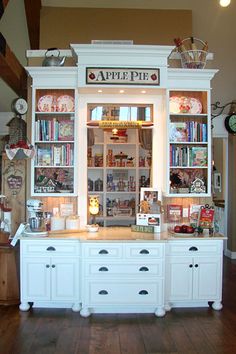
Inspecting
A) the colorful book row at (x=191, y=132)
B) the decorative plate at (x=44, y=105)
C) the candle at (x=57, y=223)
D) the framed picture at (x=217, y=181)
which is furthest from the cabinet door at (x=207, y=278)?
the framed picture at (x=217, y=181)

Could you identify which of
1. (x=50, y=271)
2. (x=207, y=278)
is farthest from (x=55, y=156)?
(x=207, y=278)

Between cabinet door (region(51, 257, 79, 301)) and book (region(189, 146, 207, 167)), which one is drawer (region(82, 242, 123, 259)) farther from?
book (region(189, 146, 207, 167))

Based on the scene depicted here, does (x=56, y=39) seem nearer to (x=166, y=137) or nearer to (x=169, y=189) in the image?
(x=166, y=137)

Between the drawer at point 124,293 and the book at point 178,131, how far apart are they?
1.64 metres

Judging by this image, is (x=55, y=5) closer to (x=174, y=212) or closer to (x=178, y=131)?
(x=178, y=131)

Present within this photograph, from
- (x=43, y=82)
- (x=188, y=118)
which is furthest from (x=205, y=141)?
(x=43, y=82)

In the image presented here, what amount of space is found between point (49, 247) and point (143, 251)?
981mm

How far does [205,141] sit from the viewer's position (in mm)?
4426

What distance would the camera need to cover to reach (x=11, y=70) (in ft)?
15.3

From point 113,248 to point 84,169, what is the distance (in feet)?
3.58

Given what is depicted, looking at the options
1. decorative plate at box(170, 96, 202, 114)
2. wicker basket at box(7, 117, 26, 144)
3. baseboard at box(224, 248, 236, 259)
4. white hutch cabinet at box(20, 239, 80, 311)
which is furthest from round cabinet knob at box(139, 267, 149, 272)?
baseboard at box(224, 248, 236, 259)

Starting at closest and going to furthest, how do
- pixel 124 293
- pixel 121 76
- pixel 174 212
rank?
pixel 124 293
pixel 121 76
pixel 174 212

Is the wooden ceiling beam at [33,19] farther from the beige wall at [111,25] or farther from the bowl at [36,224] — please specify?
the bowl at [36,224]

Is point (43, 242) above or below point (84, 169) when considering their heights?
below
